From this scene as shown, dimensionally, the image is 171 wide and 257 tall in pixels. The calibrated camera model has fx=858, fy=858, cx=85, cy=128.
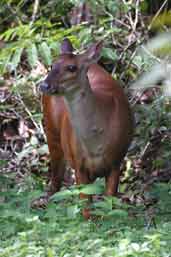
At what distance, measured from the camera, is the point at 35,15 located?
10812mm

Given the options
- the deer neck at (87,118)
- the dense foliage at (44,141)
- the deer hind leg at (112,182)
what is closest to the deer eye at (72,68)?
the deer neck at (87,118)

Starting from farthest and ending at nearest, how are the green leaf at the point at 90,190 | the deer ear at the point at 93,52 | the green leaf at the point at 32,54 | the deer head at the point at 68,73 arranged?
the green leaf at the point at 32,54 < the deer ear at the point at 93,52 < the deer head at the point at 68,73 < the green leaf at the point at 90,190

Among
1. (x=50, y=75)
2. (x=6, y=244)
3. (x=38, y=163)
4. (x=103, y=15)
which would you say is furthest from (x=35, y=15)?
(x=6, y=244)

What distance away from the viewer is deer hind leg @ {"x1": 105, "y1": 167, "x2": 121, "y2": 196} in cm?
714

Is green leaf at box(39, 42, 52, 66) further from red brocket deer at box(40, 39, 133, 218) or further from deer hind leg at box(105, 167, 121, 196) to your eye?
deer hind leg at box(105, 167, 121, 196)

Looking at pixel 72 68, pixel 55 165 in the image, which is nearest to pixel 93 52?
pixel 72 68

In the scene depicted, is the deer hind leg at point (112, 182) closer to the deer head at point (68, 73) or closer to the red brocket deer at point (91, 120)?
the red brocket deer at point (91, 120)

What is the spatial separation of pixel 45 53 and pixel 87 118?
1.44 m

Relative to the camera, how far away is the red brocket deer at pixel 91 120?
6.83 metres

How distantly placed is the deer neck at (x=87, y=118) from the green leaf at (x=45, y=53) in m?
1.20

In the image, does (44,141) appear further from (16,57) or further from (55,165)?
(16,57)

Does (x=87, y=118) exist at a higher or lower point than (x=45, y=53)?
lower

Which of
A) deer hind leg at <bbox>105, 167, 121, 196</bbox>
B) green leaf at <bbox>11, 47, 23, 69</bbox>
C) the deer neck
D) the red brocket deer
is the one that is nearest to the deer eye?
the red brocket deer

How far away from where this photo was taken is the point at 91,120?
705 centimetres
